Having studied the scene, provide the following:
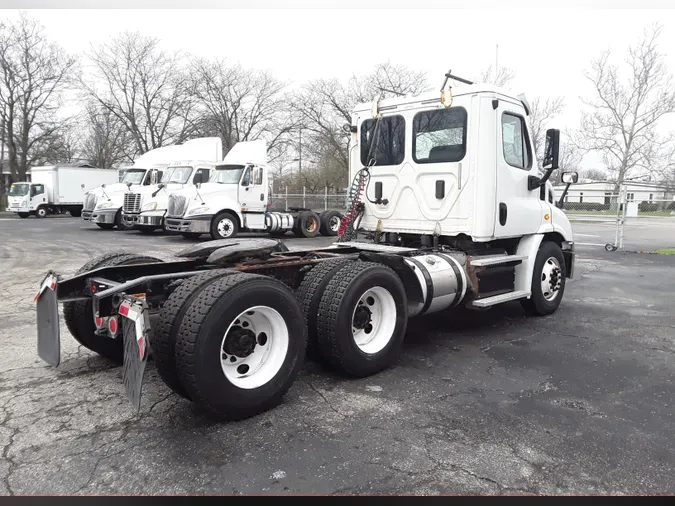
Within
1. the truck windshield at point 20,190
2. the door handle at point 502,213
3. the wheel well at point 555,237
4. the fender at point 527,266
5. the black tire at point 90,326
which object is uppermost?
the truck windshield at point 20,190

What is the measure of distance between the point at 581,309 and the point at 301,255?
4.37 metres

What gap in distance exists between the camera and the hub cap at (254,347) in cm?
363

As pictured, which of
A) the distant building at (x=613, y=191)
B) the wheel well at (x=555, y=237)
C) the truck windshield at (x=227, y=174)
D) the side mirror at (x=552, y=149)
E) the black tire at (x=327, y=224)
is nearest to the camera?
the side mirror at (x=552, y=149)

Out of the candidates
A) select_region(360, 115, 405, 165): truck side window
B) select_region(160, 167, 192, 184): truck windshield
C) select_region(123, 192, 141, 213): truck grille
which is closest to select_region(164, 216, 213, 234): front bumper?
select_region(160, 167, 192, 184): truck windshield

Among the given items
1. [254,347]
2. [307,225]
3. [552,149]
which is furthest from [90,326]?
[307,225]

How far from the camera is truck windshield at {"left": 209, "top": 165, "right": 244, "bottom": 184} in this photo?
1834 cm

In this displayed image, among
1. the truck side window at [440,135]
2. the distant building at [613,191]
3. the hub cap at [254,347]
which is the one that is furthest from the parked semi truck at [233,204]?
the hub cap at [254,347]

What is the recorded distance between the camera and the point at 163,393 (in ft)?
13.4

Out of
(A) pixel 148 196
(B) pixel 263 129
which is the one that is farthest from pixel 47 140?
(A) pixel 148 196

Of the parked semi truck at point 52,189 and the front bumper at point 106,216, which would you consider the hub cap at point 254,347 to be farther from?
the parked semi truck at point 52,189

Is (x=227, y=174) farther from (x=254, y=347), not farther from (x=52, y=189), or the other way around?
(x=52, y=189)

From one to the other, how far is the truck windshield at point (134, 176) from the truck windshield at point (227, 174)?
5665 mm

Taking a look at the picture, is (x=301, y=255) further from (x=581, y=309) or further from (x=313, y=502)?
(x=581, y=309)

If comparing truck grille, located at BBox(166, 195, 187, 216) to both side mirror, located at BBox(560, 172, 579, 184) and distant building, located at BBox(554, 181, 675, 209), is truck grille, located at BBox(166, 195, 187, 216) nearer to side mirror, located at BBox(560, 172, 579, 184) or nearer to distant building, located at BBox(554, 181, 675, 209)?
distant building, located at BBox(554, 181, 675, 209)
